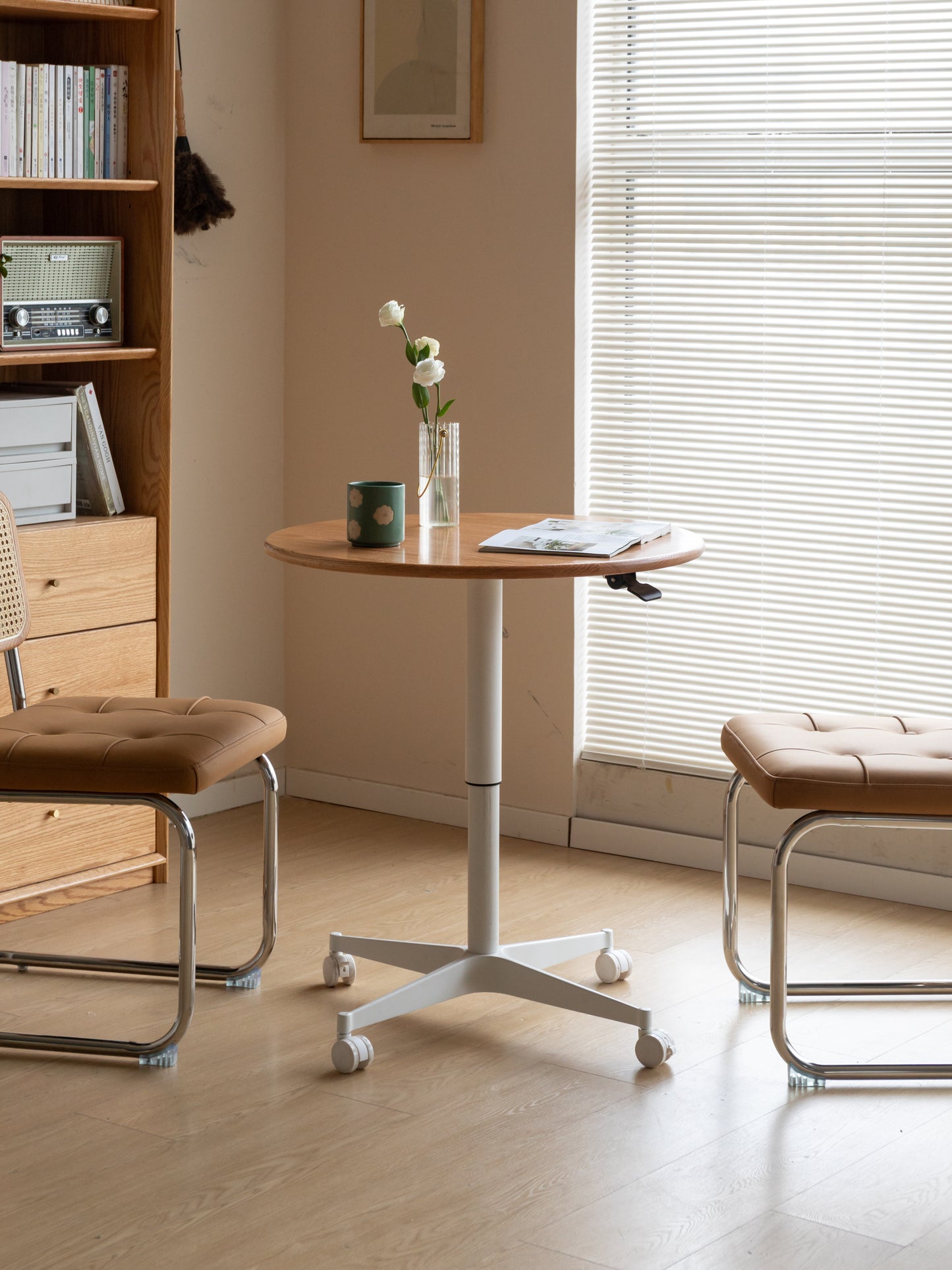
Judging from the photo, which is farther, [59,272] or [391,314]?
[59,272]

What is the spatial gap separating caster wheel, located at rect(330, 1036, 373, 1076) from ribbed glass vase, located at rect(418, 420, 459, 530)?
31.4 inches

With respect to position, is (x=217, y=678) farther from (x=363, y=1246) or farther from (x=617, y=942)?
(x=363, y=1246)

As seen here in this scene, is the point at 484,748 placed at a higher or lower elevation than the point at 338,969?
higher

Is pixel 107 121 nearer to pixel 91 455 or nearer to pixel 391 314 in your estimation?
pixel 91 455

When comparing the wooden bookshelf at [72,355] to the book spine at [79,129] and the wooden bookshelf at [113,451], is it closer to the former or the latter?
the wooden bookshelf at [113,451]

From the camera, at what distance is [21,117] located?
291 cm

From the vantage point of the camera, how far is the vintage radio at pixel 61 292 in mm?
2939

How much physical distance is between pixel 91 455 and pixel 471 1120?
151 cm

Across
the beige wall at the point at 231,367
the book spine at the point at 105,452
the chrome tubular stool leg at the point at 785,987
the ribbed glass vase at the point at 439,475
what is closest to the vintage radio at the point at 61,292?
the book spine at the point at 105,452

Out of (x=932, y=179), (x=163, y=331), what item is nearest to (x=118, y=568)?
(x=163, y=331)

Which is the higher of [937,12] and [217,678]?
[937,12]

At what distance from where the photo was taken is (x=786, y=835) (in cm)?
224

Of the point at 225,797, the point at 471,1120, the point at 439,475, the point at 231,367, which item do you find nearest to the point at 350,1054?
the point at 471,1120

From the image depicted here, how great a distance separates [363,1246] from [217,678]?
204 cm
